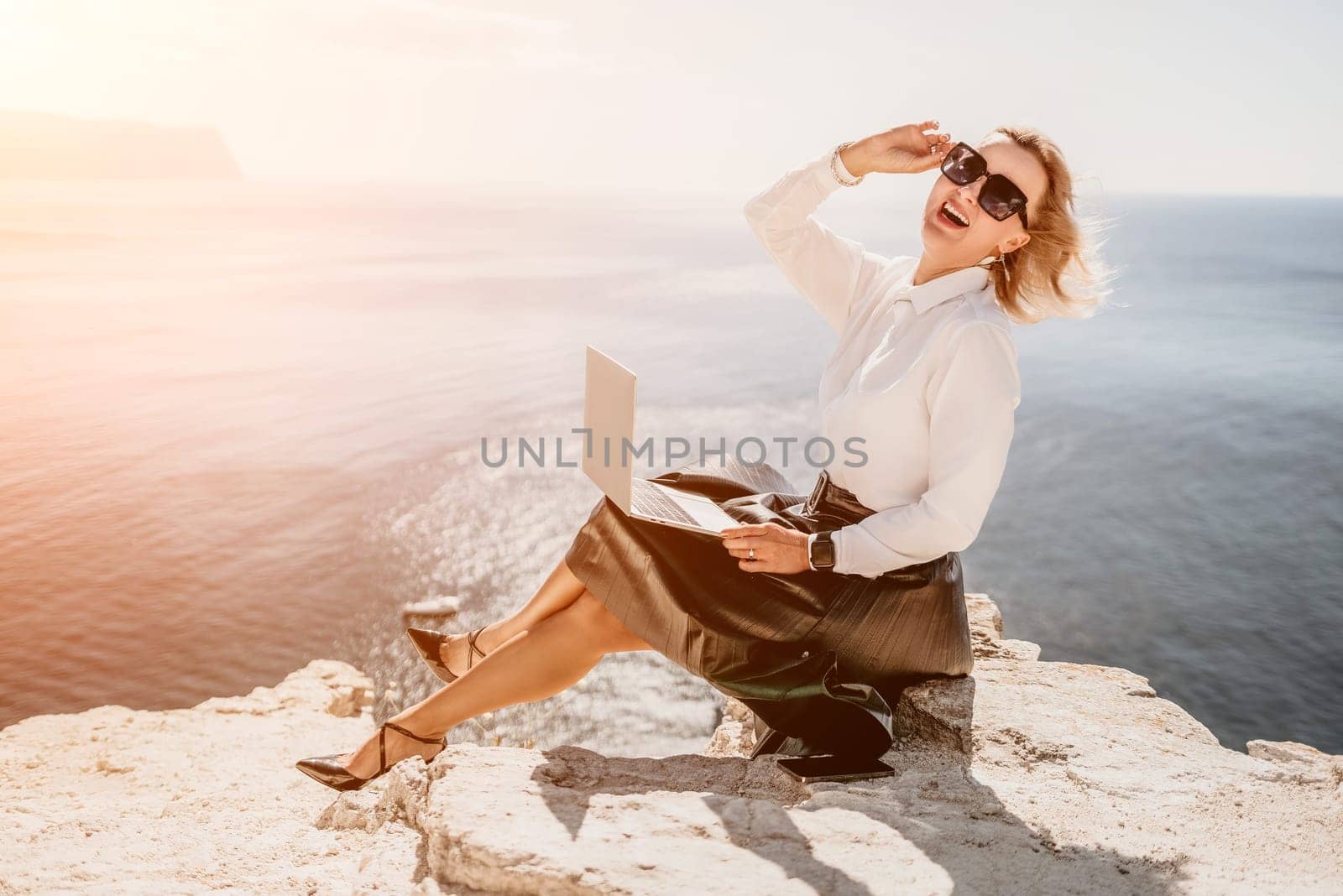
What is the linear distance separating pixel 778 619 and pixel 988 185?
113cm

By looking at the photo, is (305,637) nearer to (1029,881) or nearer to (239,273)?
(1029,881)

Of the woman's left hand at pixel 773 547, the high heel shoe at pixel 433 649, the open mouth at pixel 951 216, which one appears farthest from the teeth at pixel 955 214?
the high heel shoe at pixel 433 649

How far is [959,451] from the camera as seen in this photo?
85.5 inches

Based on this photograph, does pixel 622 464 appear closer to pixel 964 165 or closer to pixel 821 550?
pixel 821 550

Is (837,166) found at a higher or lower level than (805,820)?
higher

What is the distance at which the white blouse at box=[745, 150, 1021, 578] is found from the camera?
218 cm

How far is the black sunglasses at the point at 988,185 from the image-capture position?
2.28 metres

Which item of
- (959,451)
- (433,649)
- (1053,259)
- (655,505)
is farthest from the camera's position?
(433,649)

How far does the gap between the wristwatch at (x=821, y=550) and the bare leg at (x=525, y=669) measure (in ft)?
1.64

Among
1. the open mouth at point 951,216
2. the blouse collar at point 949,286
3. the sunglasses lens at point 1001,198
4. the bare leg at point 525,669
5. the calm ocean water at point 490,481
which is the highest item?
the sunglasses lens at point 1001,198

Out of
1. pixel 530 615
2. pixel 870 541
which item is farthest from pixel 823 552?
pixel 530 615

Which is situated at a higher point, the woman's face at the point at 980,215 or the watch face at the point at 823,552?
the woman's face at the point at 980,215

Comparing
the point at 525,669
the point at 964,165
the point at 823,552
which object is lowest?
the point at 525,669

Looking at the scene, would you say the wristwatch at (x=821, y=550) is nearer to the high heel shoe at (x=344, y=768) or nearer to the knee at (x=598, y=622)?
the knee at (x=598, y=622)
